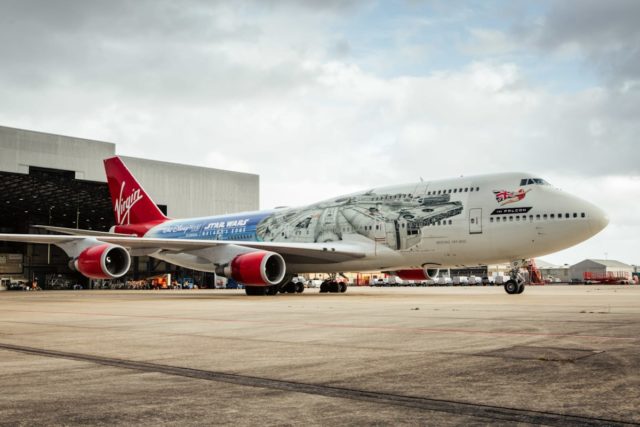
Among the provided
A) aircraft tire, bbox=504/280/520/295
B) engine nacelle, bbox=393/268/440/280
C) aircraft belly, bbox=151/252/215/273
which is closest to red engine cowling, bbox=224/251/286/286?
aircraft belly, bbox=151/252/215/273

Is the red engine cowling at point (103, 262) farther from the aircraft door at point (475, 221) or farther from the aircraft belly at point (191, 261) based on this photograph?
the aircraft door at point (475, 221)

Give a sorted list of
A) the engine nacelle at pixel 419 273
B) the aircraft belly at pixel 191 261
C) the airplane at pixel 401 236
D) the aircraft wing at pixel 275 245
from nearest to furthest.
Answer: the airplane at pixel 401 236
the aircraft wing at pixel 275 245
the engine nacelle at pixel 419 273
the aircraft belly at pixel 191 261

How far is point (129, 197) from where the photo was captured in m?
33.9

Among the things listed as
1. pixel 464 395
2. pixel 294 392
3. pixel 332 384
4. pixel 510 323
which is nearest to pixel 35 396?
pixel 294 392

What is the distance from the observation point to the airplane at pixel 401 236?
65.8ft

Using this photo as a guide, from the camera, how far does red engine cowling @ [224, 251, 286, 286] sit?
21.4 m

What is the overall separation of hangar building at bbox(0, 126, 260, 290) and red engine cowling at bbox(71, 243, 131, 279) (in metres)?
28.2

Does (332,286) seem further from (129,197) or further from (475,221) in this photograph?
(129,197)

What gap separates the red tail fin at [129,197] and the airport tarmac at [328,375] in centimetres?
2624

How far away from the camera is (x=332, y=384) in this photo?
13.8ft

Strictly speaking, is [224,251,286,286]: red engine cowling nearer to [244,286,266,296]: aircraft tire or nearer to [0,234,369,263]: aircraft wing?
[0,234,369,263]: aircraft wing

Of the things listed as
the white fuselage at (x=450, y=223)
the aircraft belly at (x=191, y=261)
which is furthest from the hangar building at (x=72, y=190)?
the white fuselage at (x=450, y=223)

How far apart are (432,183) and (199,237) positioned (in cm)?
1284

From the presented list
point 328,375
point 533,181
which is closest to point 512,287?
point 533,181
